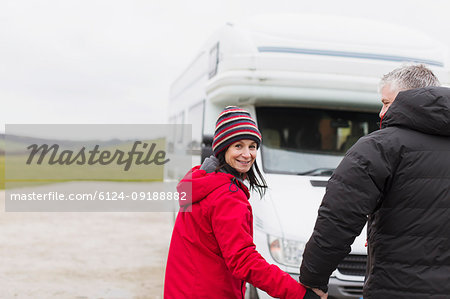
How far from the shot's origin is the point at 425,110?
2.15m

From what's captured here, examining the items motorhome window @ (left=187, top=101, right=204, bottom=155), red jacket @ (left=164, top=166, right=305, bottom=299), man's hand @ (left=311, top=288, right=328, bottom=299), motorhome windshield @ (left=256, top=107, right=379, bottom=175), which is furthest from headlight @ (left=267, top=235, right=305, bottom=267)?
motorhome window @ (left=187, top=101, right=204, bottom=155)

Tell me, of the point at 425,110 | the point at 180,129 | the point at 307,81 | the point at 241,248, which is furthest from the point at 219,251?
the point at 180,129

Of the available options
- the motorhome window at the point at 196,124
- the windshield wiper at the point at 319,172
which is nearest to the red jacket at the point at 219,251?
the windshield wiper at the point at 319,172

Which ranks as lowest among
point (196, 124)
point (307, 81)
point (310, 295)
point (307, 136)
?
point (310, 295)

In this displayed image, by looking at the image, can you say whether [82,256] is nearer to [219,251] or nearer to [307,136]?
[307,136]

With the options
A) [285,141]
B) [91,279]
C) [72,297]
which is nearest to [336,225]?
[285,141]

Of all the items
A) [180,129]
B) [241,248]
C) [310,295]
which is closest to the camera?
[241,248]

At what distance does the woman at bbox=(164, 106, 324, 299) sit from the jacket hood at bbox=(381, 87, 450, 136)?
789 millimetres

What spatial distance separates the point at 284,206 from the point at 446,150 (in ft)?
7.42

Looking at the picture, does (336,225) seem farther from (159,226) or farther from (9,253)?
(159,226)

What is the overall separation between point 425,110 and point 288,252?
7.08 ft

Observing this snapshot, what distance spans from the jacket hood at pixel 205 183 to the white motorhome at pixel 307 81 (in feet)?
6.70

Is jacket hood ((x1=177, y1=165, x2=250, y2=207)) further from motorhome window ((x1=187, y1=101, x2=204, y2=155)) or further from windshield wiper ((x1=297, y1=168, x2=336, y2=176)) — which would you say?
motorhome window ((x1=187, y1=101, x2=204, y2=155))

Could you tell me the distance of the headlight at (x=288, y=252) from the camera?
4.04 metres
